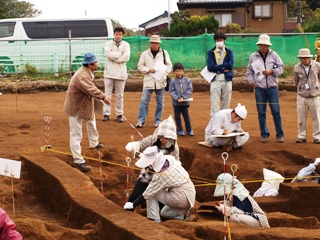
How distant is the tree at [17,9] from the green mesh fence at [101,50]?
22667mm

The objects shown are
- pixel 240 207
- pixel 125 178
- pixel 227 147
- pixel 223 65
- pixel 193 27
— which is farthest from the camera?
pixel 193 27

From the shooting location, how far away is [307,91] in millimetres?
13531

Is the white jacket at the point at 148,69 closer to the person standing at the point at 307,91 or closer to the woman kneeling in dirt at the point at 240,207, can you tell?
the person standing at the point at 307,91

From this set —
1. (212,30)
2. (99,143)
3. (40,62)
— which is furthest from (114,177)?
(212,30)

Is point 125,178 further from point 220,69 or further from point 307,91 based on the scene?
point 307,91

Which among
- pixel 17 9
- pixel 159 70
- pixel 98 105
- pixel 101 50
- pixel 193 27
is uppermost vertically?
pixel 17 9

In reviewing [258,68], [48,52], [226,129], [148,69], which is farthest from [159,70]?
[48,52]

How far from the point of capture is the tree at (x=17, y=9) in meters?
47.2

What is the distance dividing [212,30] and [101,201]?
29615mm

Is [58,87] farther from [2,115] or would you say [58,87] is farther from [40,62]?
[2,115]

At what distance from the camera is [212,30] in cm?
3825

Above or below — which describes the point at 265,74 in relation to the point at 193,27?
below

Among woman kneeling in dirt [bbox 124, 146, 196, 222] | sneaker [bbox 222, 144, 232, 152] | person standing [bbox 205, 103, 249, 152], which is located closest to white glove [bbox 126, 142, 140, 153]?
woman kneeling in dirt [bbox 124, 146, 196, 222]

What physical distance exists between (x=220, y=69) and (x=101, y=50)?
36.9ft
